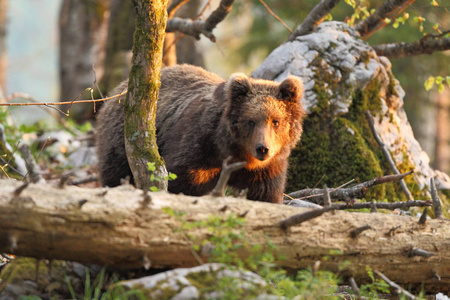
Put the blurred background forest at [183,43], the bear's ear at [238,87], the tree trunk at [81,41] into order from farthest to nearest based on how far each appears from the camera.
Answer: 1. the tree trunk at [81,41]
2. the blurred background forest at [183,43]
3. the bear's ear at [238,87]

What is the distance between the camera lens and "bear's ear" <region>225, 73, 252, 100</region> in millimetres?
5488

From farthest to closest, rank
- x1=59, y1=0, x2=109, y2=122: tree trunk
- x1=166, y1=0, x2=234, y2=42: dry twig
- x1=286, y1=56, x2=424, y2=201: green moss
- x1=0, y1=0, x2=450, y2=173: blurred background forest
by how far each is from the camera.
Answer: x1=59, y1=0, x2=109, y2=122: tree trunk
x1=0, y1=0, x2=450, y2=173: blurred background forest
x1=166, y1=0, x2=234, y2=42: dry twig
x1=286, y1=56, x2=424, y2=201: green moss

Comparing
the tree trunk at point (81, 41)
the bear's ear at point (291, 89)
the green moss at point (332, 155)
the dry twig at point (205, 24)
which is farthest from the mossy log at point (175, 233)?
the tree trunk at point (81, 41)

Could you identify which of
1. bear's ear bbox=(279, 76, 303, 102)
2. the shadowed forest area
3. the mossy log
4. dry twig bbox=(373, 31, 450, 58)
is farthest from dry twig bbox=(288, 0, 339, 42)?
the mossy log

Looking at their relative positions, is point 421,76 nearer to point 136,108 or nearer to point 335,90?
point 335,90

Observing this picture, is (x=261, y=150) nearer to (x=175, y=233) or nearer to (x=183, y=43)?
(x=175, y=233)

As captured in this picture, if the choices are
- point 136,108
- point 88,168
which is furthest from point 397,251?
point 88,168

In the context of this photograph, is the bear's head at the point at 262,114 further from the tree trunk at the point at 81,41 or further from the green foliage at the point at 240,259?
the tree trunk at the point at 81,41

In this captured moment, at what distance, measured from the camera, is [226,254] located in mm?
3156

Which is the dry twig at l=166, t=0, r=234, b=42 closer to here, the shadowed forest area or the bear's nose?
the shadowed forest area

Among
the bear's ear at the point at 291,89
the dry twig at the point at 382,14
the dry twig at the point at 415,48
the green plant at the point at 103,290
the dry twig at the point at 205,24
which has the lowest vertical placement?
the green plant at the point at 103,290

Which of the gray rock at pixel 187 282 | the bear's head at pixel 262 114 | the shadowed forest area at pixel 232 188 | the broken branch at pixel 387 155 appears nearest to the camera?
the gray rock at pixel 187 282

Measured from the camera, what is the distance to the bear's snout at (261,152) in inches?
202

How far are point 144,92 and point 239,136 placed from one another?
4.05ft
